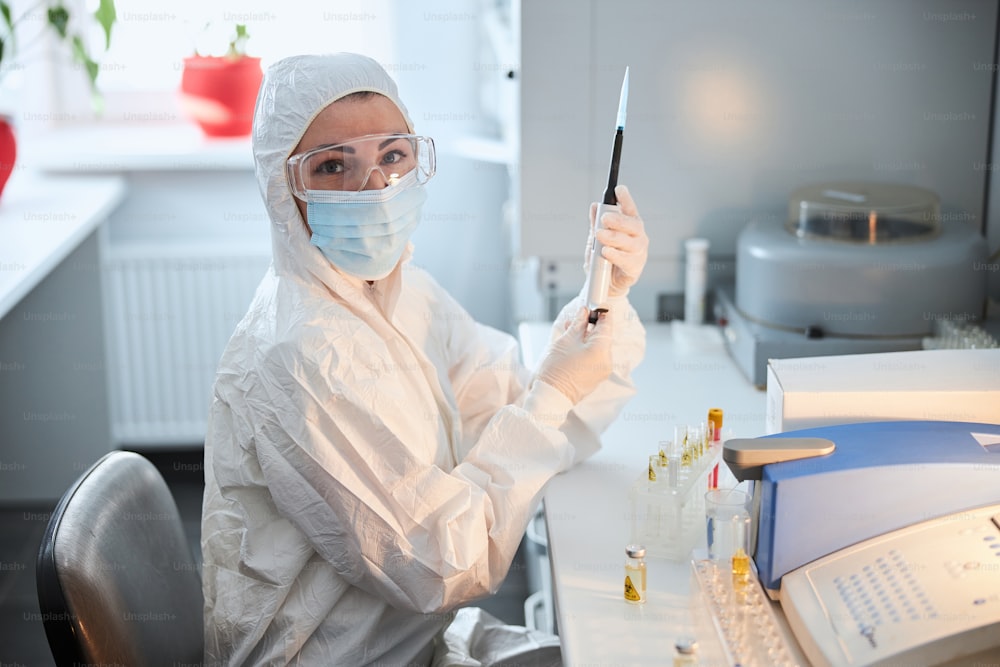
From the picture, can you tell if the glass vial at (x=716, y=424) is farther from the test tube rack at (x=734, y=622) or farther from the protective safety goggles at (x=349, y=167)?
the protective safety goggles at (x=349, y=167)

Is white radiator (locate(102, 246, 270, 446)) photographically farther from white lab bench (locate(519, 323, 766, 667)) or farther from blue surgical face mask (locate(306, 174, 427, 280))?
blue surgical face mask (locate(306, 174, 427, 280))

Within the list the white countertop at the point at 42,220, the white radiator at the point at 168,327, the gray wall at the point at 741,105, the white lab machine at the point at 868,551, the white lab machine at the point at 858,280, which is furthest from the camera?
the white radiator at the point at 168,327

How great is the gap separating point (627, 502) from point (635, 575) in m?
0.24

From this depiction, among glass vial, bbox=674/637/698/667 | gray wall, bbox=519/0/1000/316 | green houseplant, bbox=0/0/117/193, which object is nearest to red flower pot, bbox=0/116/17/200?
green houseplant, bbox=0/0/117/193

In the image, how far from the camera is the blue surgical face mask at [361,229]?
133 centimetres

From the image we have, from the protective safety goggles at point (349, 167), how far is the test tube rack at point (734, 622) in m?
0.63

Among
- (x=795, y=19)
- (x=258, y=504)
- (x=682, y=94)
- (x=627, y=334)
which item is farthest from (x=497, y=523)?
(x=795, y=19)

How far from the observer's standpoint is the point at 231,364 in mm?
1322

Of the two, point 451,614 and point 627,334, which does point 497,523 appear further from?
point 627,334

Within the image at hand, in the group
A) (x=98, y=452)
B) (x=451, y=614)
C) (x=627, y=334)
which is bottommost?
(x=98, y=452)

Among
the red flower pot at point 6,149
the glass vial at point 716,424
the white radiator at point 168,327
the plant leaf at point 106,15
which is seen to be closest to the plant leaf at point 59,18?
the plant leaf at point 106,15

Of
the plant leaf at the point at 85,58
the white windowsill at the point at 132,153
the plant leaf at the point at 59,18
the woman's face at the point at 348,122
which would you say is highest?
the plant leaf at the point at 59,18

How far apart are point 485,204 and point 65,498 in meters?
1.91

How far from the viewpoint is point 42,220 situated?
8.39 feet
